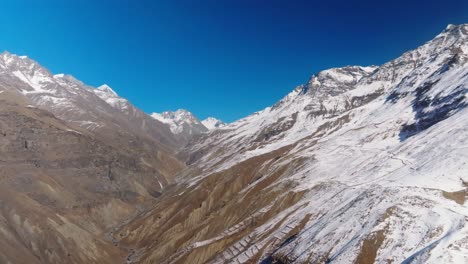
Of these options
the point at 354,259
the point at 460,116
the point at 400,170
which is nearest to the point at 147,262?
the point at 400,170

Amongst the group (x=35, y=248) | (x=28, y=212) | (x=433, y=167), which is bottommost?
(x=433, y=167)

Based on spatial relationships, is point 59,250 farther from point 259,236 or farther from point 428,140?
point 428,140

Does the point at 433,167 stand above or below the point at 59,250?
below

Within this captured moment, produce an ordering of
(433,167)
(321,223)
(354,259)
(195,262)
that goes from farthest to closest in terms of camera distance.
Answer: (195,262) → (433,167) → (321,223) → (354,259)

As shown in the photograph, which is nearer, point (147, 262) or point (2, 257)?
point (2, 257)

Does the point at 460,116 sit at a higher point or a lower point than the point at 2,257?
lower

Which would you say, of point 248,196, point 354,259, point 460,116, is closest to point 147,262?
point 248,196

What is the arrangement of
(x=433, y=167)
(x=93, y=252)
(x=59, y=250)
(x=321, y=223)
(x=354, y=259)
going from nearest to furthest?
(x=354, y=259) → (x=321, y=223) → (x=433, y=167) → (x=59, y=250) → (x=93, y=252)

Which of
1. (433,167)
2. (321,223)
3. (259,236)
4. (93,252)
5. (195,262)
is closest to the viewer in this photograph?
(321,223)

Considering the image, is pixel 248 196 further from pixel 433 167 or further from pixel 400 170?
pixel 433 167
